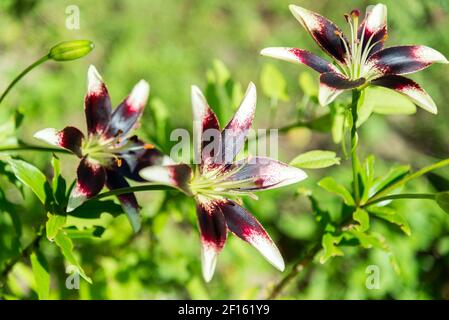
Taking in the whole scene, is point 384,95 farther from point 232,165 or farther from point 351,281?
point 351,281

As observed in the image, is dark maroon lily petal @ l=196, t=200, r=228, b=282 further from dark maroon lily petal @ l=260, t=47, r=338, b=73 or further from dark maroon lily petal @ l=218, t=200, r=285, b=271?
dark maroon lily petal @ l=260, t=47, r=338, b=73

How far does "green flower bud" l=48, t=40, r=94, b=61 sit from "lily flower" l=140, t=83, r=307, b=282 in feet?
0.95

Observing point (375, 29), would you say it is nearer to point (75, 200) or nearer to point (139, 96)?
point (139, 96)

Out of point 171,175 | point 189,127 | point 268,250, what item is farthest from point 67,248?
point 189,127

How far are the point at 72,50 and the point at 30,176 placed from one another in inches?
10.7

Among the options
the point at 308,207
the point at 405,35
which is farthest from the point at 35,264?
the point at 405,35

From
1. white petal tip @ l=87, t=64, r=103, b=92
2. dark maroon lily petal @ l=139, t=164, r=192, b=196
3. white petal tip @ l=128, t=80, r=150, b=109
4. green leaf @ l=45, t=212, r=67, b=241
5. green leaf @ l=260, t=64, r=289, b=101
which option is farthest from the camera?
green leaf @ l=260, t=64, r=289, b=101

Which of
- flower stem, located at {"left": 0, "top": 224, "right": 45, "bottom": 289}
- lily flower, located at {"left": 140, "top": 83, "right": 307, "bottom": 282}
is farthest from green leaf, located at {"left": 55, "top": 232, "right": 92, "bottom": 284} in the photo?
lily flower, located at {"left": 140, "top": 83, "right": 307, "bottom": 282}

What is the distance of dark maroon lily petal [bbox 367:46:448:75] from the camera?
1376mm

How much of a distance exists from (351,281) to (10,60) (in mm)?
1803

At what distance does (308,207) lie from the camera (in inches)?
113

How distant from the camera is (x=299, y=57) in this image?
131 centimetres

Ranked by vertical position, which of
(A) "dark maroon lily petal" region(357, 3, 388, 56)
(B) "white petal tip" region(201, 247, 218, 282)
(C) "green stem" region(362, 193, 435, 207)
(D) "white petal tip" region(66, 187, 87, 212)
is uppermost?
(A) "dark maroon lily petal" region(357, 3, 388, 56)

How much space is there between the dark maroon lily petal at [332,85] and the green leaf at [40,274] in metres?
0.68
